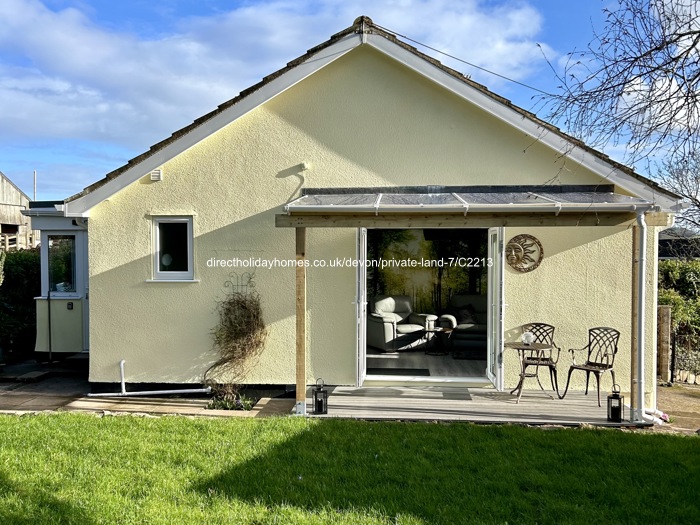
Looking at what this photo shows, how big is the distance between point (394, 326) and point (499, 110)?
731cm

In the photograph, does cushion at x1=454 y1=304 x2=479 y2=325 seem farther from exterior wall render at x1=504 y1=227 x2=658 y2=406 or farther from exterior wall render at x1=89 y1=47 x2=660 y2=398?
exterior wall render at x1=89 y1=47 x2=660 y2=398

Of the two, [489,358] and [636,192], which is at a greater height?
[636,192]

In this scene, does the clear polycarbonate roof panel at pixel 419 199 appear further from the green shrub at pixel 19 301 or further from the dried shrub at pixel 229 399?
the green shrub at pixel 19 301

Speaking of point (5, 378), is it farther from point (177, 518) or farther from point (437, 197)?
point (437, 197)

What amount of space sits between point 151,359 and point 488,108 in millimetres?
8772

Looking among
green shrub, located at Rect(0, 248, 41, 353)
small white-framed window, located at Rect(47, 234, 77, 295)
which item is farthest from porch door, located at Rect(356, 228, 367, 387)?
green shrub, located at Rect(0, 248, 41, 353)

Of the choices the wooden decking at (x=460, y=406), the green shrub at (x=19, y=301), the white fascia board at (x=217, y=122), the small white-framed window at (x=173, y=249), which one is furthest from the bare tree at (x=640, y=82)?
the green shrub at (x=19, y=301)

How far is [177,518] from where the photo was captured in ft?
17.0

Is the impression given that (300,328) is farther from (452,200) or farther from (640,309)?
(640,309)

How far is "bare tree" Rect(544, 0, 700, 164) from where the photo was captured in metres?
4.91

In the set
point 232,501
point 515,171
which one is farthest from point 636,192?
point 232,501

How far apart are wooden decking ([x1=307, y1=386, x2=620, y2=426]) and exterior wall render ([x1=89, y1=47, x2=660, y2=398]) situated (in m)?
1.06

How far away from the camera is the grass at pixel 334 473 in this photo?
5.33m

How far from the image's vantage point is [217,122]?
1002 cm
